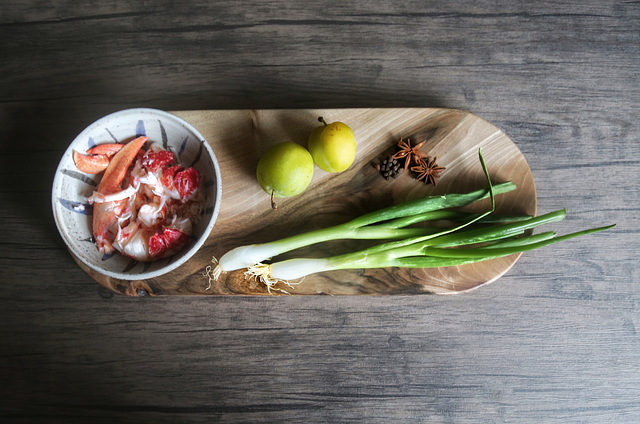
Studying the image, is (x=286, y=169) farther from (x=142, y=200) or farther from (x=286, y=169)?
(x=142, y=200)

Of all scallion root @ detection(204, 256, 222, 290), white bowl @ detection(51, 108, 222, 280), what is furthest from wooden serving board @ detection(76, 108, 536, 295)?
white bowl @ detection(51, 108, 222, 280)

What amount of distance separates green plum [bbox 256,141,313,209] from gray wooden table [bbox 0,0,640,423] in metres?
0.35

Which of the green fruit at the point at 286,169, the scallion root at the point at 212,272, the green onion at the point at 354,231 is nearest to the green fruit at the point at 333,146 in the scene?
the green fruit at the point at 286,169

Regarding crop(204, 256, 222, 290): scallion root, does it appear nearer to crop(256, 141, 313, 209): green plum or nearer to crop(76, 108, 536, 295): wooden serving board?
crop(76, 108, 536, 295): wooden serving board

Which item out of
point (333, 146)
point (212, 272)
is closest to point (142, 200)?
point (212, 272)

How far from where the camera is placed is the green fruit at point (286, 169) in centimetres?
100

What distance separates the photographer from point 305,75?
132cm

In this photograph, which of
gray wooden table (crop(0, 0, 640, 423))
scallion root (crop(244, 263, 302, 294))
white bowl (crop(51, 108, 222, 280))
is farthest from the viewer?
gray wooden table (crop(0, 0, 640, 423))

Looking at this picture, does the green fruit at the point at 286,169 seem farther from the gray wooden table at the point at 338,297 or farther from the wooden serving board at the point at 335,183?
the gray wooden table at the point at 338,297

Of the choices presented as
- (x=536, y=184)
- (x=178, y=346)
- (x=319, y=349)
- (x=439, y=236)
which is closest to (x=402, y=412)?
(x=319, y=349)

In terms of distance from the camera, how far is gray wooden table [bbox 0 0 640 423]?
1250 mm

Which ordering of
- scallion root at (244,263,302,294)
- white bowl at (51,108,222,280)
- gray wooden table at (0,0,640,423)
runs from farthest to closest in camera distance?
1. gray wooden table at (0,0,640,423)
2. scallion root at (244,263,302,294)
3. white bowl at (51,108,222,280)

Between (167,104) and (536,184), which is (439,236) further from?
(167,104)

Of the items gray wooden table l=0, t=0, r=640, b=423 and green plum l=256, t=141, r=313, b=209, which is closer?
green plum l=256, t=141, r=313, b=209
